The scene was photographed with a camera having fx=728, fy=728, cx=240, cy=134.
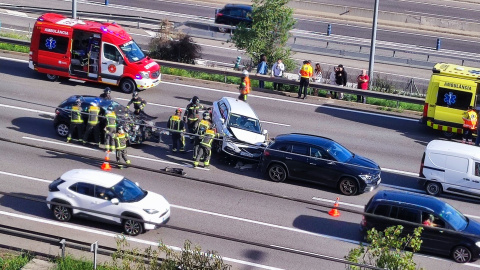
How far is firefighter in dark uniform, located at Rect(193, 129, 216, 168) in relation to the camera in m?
21.0

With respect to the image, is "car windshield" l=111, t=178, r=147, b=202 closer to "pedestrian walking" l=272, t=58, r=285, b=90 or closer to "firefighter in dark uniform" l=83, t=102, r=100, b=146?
"firefighter in dark uniform" l=83, t=102, r=100, b=146

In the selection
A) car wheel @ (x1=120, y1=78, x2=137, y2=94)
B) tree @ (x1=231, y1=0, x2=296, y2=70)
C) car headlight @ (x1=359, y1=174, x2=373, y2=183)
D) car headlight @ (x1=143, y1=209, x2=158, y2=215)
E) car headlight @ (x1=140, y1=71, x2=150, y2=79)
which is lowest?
car headlight @ (x1=143, y1=209, x2=158, y2=215)

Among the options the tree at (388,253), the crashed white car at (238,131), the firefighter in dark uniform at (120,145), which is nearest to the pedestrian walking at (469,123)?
the crashed white car at (238,131)

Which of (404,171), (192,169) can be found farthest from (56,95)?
(404,171)

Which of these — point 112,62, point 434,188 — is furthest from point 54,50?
point 434,188

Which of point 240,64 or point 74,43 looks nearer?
point 74,43

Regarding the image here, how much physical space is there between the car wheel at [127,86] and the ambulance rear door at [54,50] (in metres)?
2.07

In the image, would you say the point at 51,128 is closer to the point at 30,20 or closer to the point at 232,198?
the point at 232,198

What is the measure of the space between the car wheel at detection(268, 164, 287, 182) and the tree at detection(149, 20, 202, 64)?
11762 millimetres

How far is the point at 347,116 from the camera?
2628 centimetres

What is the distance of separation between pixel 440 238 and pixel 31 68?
1687cm

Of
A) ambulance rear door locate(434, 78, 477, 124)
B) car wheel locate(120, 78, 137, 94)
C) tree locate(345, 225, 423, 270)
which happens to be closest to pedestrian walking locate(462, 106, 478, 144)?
ambulance rear door locate(434, 78, 477, 124)

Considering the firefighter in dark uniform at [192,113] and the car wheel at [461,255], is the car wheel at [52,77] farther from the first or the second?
the car wheel at [461,255]

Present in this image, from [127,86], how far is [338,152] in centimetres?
934
